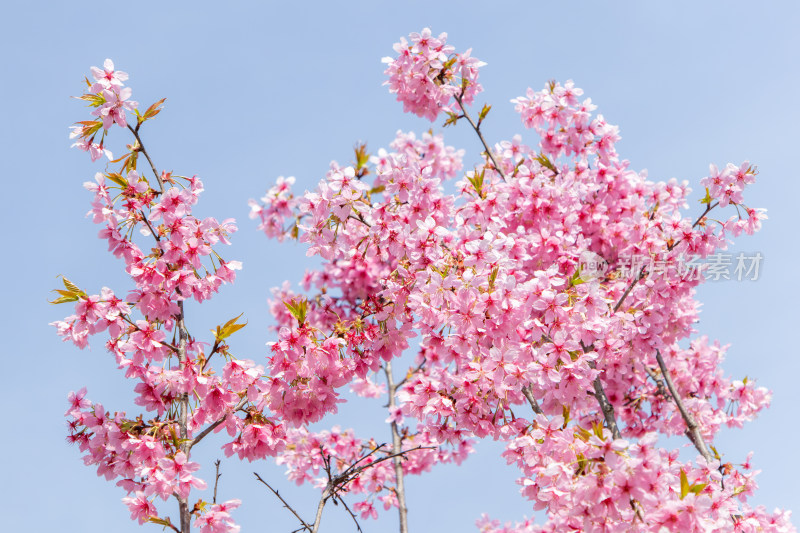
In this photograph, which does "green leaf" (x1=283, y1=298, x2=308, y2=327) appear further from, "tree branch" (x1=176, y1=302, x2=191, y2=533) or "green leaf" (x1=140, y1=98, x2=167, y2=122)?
"green leaf" (x1=140, y1=98, x2=167, y2=122)

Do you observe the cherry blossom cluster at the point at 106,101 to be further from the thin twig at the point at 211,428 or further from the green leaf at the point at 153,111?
the thin twig at the point at 211,428

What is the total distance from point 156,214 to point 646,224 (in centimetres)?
506

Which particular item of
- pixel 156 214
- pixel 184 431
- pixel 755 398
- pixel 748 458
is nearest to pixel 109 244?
pixel 156 214

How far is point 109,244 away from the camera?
507 cm

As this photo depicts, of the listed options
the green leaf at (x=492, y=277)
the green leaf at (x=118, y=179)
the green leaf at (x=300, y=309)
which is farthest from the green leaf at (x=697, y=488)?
the green leaf at (x=118, y=179)

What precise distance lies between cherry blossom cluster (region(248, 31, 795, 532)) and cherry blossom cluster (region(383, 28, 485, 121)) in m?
0.03

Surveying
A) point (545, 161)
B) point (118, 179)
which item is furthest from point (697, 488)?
point (118, 179)

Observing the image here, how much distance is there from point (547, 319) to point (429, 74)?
355 centimetres

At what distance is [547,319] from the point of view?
5.10 metres

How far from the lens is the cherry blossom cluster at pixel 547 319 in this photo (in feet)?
14.0

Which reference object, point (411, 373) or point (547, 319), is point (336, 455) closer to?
point (411, 373)

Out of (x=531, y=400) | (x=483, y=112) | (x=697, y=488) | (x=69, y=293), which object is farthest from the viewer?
(x=483, y=112)

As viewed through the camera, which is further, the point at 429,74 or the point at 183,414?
the point at 429,74

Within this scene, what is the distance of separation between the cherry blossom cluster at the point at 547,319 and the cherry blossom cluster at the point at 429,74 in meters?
0.03
